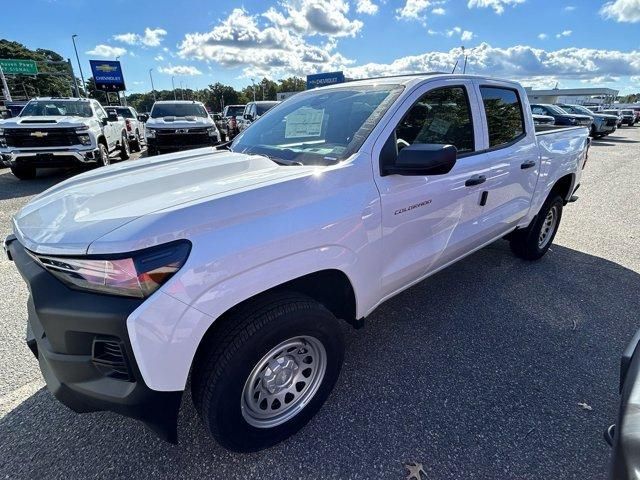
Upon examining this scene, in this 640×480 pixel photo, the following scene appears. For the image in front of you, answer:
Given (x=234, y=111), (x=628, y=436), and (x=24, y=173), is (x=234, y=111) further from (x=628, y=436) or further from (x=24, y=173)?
(x=628, y=436)

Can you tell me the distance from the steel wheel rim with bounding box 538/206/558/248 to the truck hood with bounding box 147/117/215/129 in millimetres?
9308

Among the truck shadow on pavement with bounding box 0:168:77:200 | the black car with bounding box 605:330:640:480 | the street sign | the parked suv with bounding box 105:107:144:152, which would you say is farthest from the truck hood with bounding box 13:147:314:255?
the street sign

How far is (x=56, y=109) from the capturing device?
9133 mm

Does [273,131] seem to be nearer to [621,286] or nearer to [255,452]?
[255,452]

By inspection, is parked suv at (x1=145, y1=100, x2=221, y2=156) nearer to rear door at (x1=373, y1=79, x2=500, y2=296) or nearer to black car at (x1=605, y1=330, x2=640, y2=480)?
rear door at (x1=373, y1=79, x2=500, y2=296)

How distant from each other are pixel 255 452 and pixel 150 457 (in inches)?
21.3

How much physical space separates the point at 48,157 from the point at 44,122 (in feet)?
2.45

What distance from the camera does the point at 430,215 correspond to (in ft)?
8.14

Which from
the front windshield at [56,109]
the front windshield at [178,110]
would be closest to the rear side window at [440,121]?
the front windshield at [56,109]

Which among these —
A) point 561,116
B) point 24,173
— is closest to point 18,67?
point 24,173

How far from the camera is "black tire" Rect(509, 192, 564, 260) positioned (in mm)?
4164

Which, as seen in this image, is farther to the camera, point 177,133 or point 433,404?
point 177,133

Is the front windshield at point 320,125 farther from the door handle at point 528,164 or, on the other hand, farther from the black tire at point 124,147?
the black tire at point 124,147

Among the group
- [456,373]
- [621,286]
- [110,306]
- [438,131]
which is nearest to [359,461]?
[456,373]
